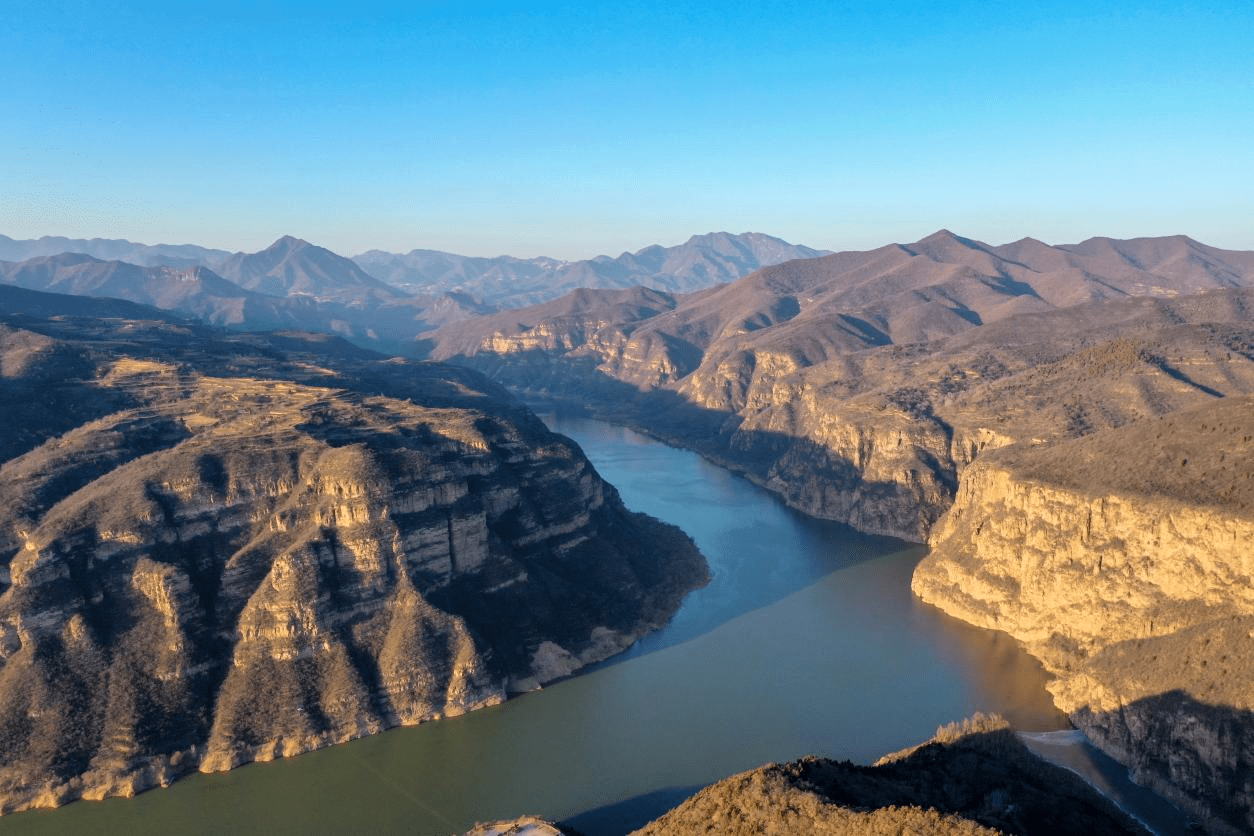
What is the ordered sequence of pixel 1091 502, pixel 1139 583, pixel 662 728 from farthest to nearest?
pixel 1091 502
pixel 1139 583
pixel 662 728

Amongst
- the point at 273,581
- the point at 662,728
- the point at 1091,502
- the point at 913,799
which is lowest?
the point at 662,728

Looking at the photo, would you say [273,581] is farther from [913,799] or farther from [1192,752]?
[1192,752]

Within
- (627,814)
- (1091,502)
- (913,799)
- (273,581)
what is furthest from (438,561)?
(1091,502)

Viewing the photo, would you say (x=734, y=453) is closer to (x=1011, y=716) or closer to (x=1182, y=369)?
(x=1182, y=369)

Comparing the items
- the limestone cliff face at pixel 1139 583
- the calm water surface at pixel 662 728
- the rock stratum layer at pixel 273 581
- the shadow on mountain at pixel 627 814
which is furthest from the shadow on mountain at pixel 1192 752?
the rock stratum layer at pixel 273 581

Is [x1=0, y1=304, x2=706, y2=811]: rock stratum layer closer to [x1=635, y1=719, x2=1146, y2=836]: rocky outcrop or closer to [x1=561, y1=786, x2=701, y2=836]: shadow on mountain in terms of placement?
[x1=561, y1=786, x2=701, y2=836]: shadow on mountain

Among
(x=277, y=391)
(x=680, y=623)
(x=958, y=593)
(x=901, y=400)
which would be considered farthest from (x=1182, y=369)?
(x=277, y=391)
